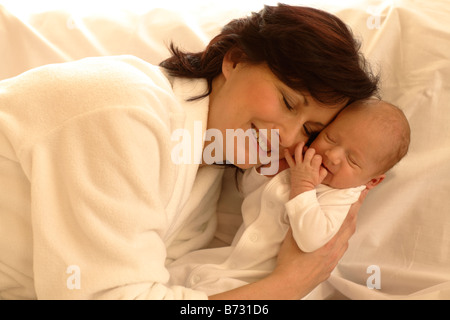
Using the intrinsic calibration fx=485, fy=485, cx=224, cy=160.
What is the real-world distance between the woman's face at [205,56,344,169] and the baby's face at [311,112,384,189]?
45mm

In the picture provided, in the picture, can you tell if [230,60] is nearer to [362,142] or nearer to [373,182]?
[362,142]

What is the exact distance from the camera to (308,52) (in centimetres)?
128

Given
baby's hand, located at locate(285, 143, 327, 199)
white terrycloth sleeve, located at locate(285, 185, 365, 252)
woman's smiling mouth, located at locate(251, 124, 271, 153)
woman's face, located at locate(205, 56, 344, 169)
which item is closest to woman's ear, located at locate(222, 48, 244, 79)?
woman's face, located at locate(205, 56, 344, 169)

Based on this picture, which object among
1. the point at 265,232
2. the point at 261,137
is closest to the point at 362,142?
the point at 261,137


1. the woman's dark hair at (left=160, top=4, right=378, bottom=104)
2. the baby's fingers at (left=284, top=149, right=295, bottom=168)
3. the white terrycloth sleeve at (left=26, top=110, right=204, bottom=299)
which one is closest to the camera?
the white terrycloth sleeve at (left=26, top=110, right=204, bottom=299)

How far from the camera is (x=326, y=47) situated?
A: 4.24ft

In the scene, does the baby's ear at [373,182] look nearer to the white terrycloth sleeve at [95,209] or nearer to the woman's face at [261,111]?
the woman's face at [261,111]

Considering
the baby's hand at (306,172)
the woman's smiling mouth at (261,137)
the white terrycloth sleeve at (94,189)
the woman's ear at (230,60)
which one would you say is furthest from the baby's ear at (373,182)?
the white terrycloth sleeve at (94,189)

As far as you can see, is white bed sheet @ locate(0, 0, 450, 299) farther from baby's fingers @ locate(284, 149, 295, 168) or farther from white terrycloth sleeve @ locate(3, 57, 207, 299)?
white terrycloth sleeve @ locate(3, 57, 207, 299)

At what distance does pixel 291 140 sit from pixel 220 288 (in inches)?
18.1

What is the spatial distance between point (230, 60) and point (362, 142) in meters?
0.45

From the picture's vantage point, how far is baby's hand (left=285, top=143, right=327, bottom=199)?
1.35 metres
